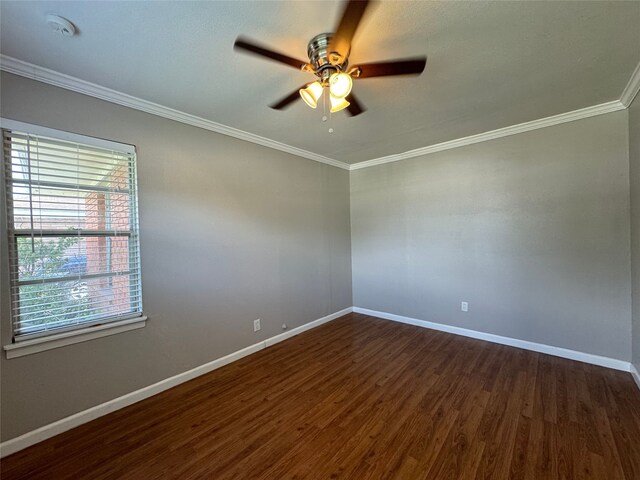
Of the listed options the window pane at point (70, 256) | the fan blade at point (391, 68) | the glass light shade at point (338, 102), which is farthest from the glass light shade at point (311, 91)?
the window pane at point (70, 256)

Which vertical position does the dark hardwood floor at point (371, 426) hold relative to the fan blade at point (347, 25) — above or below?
below

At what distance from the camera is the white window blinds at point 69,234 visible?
175 cm

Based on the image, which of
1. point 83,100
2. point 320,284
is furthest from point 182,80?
point 320,284

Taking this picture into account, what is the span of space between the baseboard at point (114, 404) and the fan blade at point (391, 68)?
2850 mm

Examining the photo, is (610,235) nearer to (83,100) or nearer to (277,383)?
(277,383)

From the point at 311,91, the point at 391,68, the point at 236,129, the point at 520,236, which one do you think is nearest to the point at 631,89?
the point at 520,236

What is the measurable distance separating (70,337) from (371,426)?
2.27m

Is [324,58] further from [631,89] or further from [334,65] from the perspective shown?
[631,89]

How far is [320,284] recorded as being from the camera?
3.95 metres

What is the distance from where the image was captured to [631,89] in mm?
2176

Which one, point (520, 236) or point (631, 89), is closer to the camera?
point (631, 89)

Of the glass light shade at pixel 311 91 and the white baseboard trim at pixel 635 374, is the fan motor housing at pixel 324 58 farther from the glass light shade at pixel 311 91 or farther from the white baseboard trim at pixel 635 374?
the white baseboard trim at pixel 635 374

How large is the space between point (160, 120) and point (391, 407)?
10.3ft

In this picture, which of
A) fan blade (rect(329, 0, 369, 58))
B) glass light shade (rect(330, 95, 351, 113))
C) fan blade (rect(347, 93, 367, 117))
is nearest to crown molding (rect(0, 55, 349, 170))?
fan blade (rect(347, 93, 367, 117))
